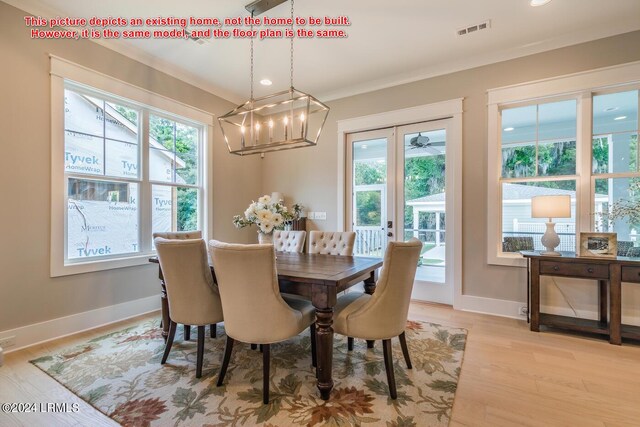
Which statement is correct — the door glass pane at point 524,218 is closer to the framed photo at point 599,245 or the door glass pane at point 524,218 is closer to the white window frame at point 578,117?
the white window frame at point 578,117

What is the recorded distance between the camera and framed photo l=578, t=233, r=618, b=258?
2.64 metres

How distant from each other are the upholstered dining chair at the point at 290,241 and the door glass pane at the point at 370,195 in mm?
1253

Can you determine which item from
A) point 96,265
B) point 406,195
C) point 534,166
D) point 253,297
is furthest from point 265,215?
point 534,166

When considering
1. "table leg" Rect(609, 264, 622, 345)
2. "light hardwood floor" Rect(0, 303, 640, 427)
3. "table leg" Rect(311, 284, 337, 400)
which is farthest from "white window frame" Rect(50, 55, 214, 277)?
"table leg" Rect(609, 264, 622, 345)

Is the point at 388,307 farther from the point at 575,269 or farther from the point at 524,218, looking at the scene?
the point at 524,218

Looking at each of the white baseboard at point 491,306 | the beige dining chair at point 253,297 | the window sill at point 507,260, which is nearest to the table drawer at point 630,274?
the window sill at point 507,260

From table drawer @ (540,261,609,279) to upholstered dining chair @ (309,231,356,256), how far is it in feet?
6.19

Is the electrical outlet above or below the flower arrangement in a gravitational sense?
below

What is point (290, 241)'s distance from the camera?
3.38 m

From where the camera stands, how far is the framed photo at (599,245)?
104 inches

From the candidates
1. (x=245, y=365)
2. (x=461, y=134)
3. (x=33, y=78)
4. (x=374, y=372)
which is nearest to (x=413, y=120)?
(x=461, y=134)

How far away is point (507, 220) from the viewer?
3.41 m

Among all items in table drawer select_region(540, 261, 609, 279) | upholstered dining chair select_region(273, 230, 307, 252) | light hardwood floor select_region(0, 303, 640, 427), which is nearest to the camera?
light hardwood floor select_region(0, 303, 640, 427)

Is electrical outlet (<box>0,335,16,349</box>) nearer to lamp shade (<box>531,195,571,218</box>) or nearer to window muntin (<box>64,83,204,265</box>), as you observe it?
window muntin (<box>64,83,204,265</box>)
